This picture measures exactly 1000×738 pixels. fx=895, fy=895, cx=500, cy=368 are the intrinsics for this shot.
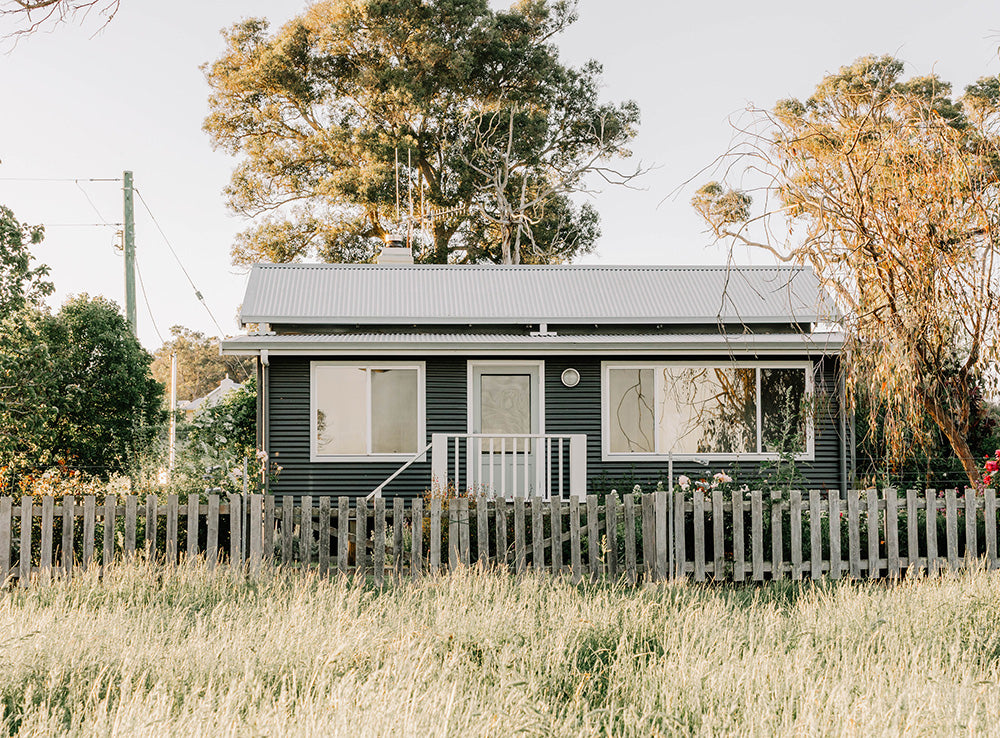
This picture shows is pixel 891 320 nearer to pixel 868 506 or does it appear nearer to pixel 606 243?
pixel 868 506

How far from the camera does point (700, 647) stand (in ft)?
15.6

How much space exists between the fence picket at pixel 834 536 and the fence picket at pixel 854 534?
99 mm

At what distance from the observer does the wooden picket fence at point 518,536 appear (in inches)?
295

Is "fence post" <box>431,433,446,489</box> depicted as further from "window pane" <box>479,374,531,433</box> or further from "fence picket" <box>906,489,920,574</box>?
"fence picket" <box>906,489,920,574</box>

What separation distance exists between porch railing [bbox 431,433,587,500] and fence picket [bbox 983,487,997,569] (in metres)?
5.38

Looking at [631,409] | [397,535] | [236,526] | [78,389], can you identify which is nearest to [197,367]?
[78,389]

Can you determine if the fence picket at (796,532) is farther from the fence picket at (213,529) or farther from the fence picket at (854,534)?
the fence picket at (213,529)

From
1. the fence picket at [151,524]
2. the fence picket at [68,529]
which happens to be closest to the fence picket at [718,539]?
the fence picket at [151,524]

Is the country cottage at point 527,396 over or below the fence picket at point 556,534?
over

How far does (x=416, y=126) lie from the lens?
2750cm

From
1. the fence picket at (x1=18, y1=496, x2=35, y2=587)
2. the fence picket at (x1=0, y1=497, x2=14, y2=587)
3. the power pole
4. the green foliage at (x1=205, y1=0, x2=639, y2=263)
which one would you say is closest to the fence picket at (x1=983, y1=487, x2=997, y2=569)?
the fence picket at (x1=18, y1=496, x2=35, y2=587)

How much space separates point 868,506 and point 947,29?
8.86m

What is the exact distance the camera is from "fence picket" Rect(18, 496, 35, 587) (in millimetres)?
7203

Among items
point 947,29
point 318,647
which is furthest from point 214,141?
point 318,647
